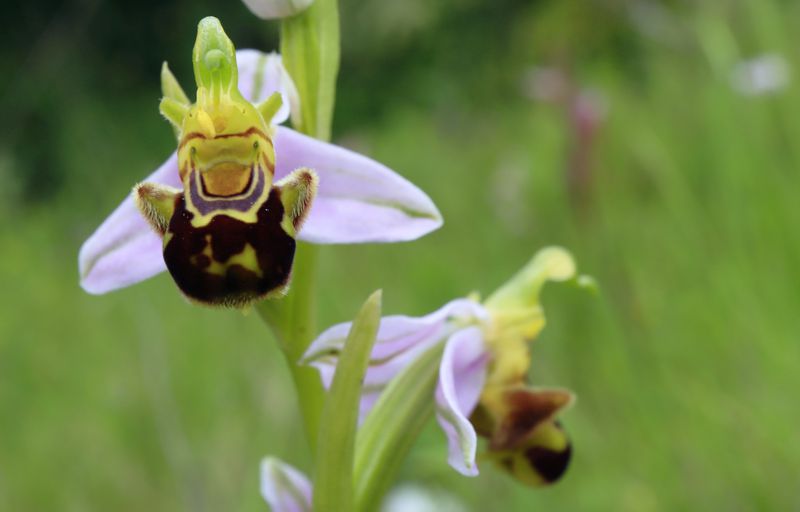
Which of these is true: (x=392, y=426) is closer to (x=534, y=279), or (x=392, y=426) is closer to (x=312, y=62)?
(x=534, y=279)

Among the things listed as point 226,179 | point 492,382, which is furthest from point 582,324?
point 226,179

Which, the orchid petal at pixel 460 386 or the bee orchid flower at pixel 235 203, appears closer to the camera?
the bee orchid flower at pixel 235 203

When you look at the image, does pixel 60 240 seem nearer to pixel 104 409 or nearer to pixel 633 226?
pixel 104 409

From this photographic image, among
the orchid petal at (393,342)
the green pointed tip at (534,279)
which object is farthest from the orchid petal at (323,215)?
the green pointed tip at (534,279)

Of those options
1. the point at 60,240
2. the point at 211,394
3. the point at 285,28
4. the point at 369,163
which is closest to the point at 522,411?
the point at 369,163

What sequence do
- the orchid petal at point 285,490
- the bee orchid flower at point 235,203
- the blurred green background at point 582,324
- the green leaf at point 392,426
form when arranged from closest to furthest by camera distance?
the bee orchid flower at point 235,203 → the green leaf at point 392,426 → the orchid petal at point 285,490 → the blurred green background at point 582,324

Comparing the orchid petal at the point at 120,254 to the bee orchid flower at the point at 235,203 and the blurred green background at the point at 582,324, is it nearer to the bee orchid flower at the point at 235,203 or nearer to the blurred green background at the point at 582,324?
the bee orchid flower at the point at 235,203
